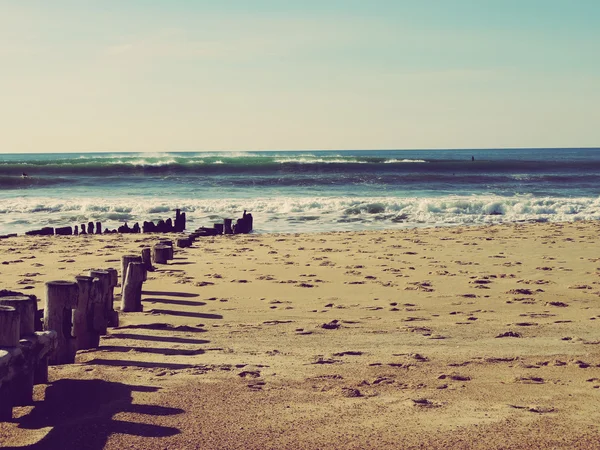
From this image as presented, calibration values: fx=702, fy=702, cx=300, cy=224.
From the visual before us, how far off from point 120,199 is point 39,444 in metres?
25.3

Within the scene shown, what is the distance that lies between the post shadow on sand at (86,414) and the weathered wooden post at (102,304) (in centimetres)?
129

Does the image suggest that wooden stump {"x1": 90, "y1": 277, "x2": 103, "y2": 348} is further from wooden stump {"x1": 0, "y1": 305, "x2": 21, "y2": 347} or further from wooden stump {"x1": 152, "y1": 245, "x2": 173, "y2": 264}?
wooden stump {"x1": 152, "y1": 245, "x2": 173, "y2": 264}

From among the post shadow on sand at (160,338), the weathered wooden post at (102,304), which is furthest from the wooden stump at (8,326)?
the post shadow on sand at (160,338)

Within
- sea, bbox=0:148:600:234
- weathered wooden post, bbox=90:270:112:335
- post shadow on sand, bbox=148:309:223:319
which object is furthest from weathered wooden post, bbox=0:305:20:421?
sea, bbox=0:148:600:234

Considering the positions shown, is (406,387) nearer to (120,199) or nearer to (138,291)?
(138,291)

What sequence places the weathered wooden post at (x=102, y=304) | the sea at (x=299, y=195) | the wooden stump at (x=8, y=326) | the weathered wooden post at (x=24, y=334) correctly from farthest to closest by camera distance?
the sea at (x=299, y=195) → the weathered wooden post at (x=102, y=304) → the weathered wooden post at (x=24, y=334) → the wooden stump at (x=8, y=326)

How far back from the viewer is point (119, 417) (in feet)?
14.3

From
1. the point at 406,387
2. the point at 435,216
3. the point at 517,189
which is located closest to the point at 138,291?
the point at 406,387

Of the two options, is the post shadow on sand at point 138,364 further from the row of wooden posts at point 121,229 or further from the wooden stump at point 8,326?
the row of wooden posts at point 121,229

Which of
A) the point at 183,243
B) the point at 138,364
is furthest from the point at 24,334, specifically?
the point at 183,243

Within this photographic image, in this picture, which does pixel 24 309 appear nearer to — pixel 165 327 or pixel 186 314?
pixel 165 327

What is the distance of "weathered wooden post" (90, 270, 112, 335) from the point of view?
21.0 ft

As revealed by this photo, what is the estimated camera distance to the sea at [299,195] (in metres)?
21.5

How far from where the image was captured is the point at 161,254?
1118cm
